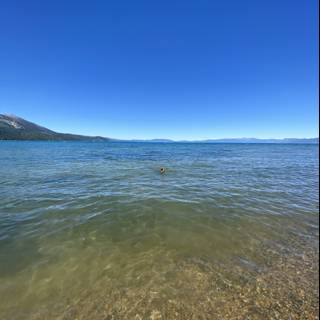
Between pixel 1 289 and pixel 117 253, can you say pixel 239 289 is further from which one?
pixel 1 289

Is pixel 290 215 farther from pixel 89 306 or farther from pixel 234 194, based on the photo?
pixel 89 306

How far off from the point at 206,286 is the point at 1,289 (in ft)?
14.1

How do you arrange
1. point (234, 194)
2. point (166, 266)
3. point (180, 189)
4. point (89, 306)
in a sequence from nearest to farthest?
point (89, 306) → point (166, 266) → point (234, 194) → point (180, 189)

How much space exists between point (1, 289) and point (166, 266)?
3542 millimetres

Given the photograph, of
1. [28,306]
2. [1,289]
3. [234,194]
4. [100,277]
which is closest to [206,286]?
[100,277]

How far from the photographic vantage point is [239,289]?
4098 millimetres

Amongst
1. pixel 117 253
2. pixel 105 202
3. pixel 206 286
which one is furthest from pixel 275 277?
pixel 105 202

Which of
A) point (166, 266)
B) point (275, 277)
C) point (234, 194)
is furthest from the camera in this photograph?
point (234, 194)

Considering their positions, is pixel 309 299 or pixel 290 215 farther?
pixel 290 215

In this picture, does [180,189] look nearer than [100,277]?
No

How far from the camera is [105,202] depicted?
9.62 metres

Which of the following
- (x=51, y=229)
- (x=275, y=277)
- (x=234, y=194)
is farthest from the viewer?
(x=234, y=194)

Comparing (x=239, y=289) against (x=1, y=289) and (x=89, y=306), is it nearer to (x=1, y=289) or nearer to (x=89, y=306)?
(x=89, y=306)

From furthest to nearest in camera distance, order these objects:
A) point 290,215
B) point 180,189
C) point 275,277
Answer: point 180,189, point 290,215, point 275,277
